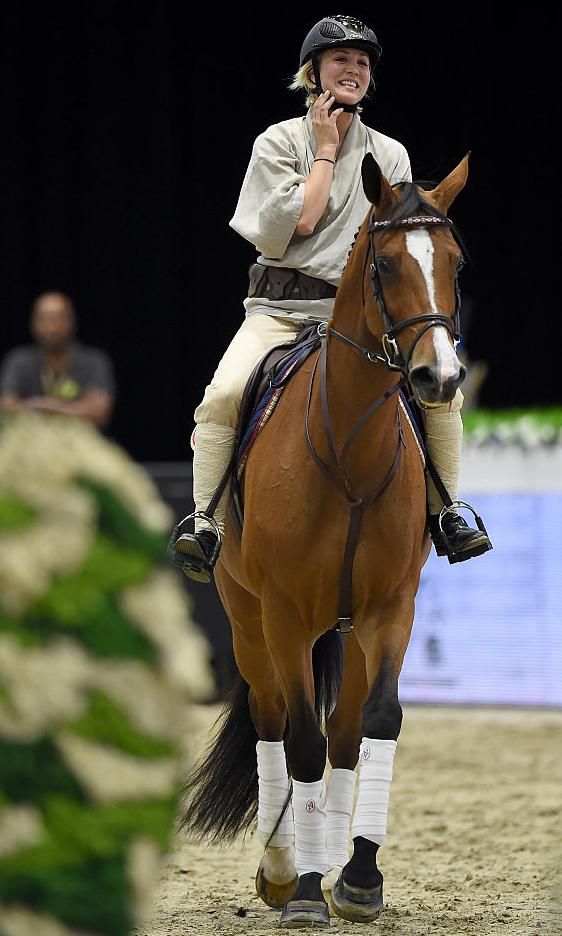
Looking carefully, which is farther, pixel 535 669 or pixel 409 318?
pixel 535 669

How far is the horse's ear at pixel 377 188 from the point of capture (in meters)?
3.81

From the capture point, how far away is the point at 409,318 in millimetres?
3578

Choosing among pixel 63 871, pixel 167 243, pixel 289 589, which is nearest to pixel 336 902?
pixel 289 589

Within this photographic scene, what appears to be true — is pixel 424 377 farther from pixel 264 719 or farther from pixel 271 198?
pixel 264 719

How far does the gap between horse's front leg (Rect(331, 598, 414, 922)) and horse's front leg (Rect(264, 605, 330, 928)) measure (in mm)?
119

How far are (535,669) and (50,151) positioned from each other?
748cm

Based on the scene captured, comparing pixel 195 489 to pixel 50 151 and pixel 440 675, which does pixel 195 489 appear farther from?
pixel 50 151

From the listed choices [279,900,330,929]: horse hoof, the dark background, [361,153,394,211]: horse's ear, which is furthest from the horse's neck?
the dark background

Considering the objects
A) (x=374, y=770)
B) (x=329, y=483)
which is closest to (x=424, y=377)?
(x=329, y=483)

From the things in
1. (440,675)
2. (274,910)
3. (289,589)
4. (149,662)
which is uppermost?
(149,662)

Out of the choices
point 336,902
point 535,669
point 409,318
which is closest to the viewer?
point 409,318

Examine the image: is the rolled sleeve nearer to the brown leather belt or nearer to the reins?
the brown leather belt

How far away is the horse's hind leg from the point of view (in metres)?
4.59

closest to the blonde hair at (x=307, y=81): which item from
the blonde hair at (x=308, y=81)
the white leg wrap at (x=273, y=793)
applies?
the blonde hair at (x=308, y=81)
